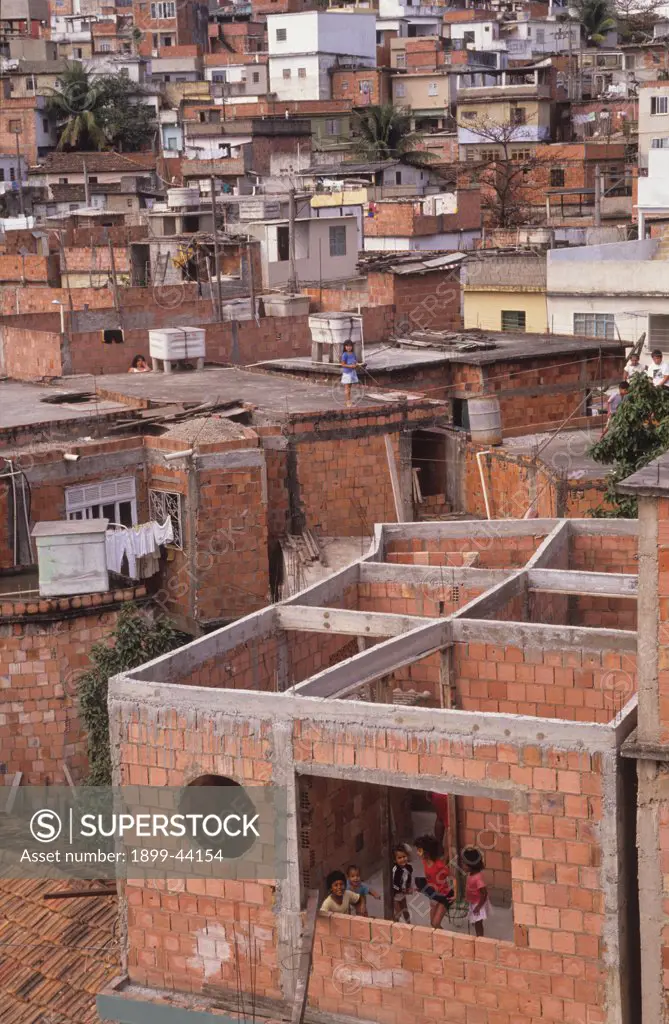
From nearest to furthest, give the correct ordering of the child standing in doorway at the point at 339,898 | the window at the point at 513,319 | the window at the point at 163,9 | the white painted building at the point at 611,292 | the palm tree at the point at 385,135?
the child standing in doorway at the point at 339,898 < the white painted building at the point at 611,292 < the window at the point at 513,319 < the palm tree at the point at 385,135 < the window at the point at 163,9

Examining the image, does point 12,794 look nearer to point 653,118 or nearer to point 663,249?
point 663,249

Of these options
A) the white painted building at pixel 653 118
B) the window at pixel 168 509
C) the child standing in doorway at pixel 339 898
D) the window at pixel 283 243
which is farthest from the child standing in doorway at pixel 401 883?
the white painted building at pixel 653 118

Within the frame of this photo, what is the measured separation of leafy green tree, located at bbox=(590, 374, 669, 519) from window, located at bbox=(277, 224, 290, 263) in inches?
673

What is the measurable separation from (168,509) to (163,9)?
64.5 m

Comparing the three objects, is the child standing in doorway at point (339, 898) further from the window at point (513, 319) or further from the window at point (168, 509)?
the window at point (513, 319)

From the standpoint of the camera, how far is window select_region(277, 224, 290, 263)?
35.2 metres

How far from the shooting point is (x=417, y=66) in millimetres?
67438

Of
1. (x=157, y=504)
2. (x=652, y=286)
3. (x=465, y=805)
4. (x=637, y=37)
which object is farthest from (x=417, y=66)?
(x=465, y=805)

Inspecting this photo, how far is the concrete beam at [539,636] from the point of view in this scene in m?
12.2

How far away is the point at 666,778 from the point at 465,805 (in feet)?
10.4

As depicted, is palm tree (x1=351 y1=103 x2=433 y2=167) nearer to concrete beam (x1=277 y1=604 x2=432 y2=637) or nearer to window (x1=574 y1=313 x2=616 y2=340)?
window (x1=574 y1=313 x2=616 y2=340)

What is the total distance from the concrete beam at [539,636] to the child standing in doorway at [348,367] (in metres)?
9.83

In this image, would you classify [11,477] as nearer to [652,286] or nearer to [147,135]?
[652,286]

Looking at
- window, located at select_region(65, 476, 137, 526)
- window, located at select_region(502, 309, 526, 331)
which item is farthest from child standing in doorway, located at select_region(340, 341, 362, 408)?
window, located at select_region(502, 309, 526, 331)
